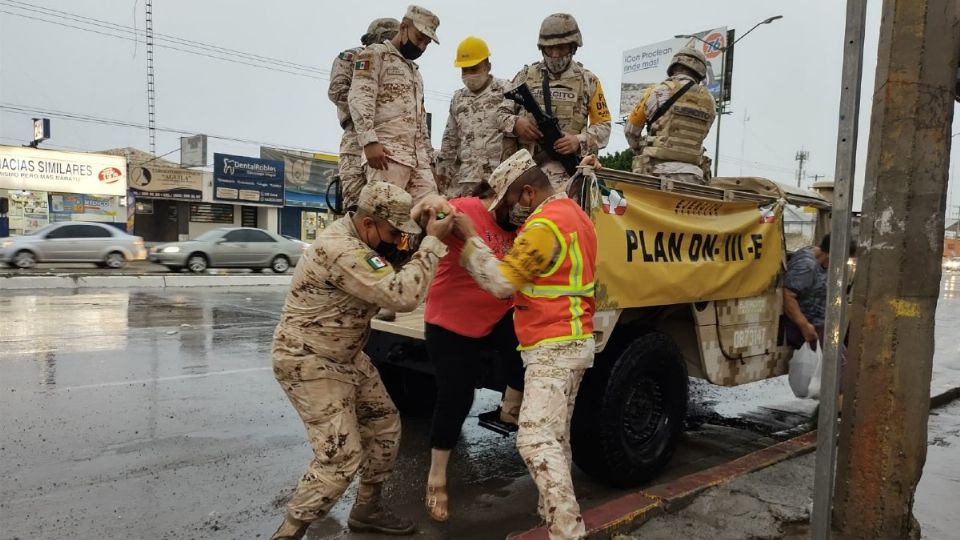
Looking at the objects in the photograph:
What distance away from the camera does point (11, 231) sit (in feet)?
92.4

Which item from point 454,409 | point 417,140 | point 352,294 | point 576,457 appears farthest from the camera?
point 417,140

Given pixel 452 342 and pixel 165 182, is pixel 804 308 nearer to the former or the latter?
pixel 452 342

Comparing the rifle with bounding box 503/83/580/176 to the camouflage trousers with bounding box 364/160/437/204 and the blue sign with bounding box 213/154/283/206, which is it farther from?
the blue sign with bounding box 213/154/283/206

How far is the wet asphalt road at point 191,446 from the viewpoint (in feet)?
11.1

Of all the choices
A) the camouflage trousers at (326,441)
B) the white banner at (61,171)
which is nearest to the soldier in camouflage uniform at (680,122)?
the camouflage trousers at (326,441)

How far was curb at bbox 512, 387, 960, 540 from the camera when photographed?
3117 mm

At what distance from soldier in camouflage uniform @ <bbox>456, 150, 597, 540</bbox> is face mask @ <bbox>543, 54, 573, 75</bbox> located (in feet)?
5.66

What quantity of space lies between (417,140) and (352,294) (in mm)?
1937

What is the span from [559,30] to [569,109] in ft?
1.65

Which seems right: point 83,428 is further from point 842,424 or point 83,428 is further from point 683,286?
point 842,424

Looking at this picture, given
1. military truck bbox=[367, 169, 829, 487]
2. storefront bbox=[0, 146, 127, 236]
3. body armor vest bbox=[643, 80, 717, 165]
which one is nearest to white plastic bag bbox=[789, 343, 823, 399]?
military truck bbox=[367, 169, 829, 487]

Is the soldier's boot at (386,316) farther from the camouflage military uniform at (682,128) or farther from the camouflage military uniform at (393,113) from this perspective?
the camouflage military uniform at (682,128)

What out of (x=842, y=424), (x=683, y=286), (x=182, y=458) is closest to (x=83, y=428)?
(x=182, y=458)

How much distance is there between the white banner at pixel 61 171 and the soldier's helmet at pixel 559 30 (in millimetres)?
30511
